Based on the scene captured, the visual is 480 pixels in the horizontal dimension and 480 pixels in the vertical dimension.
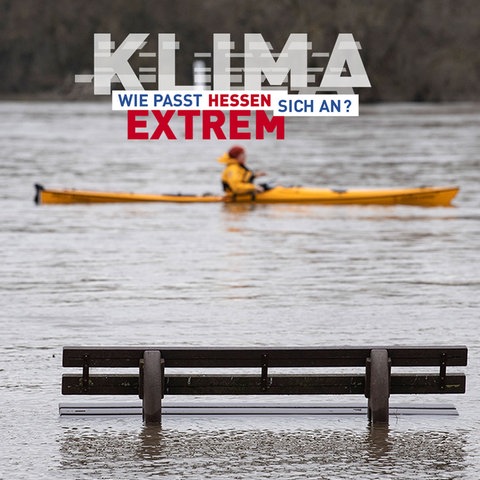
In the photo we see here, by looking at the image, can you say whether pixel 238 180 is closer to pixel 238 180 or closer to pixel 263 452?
pixel 238 180

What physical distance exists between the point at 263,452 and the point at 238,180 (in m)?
20.9

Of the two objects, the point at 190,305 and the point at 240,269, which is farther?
the point at 240,269

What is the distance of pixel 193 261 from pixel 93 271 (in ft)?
5.99

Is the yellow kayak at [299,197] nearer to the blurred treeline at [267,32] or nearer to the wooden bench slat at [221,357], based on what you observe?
the wooden bench slat at [221,357]

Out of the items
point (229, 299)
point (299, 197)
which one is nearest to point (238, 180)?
point (299, 197)

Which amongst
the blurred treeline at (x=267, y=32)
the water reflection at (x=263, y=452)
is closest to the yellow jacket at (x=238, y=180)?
the water reflection at (x=263, y=452)

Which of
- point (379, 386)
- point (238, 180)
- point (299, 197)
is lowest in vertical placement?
point (379, 386)

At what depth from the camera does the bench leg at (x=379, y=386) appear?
35.0 feet

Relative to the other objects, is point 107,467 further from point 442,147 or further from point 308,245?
point 442,147

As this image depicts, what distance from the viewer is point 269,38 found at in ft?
423

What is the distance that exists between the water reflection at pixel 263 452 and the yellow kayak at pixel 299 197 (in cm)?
2028

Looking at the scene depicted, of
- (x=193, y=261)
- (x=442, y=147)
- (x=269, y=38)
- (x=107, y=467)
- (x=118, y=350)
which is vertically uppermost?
(x=269, y=38)

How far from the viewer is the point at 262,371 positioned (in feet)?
35.2

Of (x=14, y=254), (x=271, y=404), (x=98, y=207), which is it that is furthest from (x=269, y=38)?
(x=271, y=404)
